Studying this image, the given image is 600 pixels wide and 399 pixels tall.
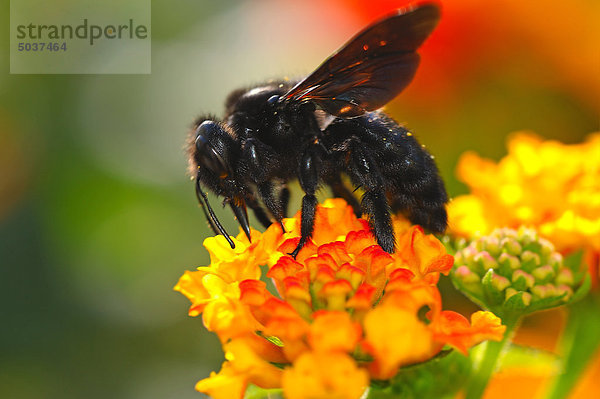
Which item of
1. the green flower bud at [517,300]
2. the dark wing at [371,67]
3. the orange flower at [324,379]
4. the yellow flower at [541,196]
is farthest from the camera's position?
the yellow flower at [541,196]

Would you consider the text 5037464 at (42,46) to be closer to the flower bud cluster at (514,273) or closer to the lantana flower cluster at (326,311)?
the lantana flower cluster at (326,311)

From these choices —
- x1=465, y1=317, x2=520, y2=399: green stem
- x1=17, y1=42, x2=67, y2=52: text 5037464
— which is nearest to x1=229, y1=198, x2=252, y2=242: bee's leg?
x1=465, y1=317, x2=520, y2=399: green stem

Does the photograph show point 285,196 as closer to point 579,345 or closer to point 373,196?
point 373,196

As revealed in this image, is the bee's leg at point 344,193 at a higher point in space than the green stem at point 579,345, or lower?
higher

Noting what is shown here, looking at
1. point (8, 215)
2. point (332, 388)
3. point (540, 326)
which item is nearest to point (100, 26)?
point (8, 215)

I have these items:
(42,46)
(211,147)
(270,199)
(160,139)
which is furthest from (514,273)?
(42,46)

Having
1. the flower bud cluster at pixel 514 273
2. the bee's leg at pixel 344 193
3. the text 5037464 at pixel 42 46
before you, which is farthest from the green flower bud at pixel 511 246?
the text 5037464 at pixel 42 46
